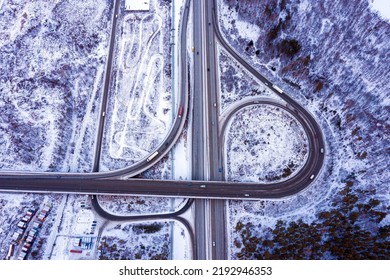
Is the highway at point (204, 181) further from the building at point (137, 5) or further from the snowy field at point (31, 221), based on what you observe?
the building at point (137, 5)

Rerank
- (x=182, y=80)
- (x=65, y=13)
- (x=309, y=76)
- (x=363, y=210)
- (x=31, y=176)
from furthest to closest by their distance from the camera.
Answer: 1. (x=65, y=13)
2. (x=182, y=80)
3. (x=309, y=76)
4. (x=31, y=176)
5. (x=363, y=210)

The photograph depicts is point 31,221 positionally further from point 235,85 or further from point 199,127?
point 235,85

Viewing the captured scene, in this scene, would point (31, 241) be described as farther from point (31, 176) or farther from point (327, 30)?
point (327, 30)

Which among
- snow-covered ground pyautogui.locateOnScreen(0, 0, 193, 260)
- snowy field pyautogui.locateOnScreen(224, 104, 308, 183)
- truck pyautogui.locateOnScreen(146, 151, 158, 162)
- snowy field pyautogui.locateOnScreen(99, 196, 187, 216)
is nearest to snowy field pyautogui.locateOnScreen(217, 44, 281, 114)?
snowy field pyautogui.locateOnScreen(224, 104, 308, 183)

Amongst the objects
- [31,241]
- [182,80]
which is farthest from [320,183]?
[31,241]

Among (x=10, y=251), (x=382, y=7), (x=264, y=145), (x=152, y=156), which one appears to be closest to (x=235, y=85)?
(x=264, y=145)
